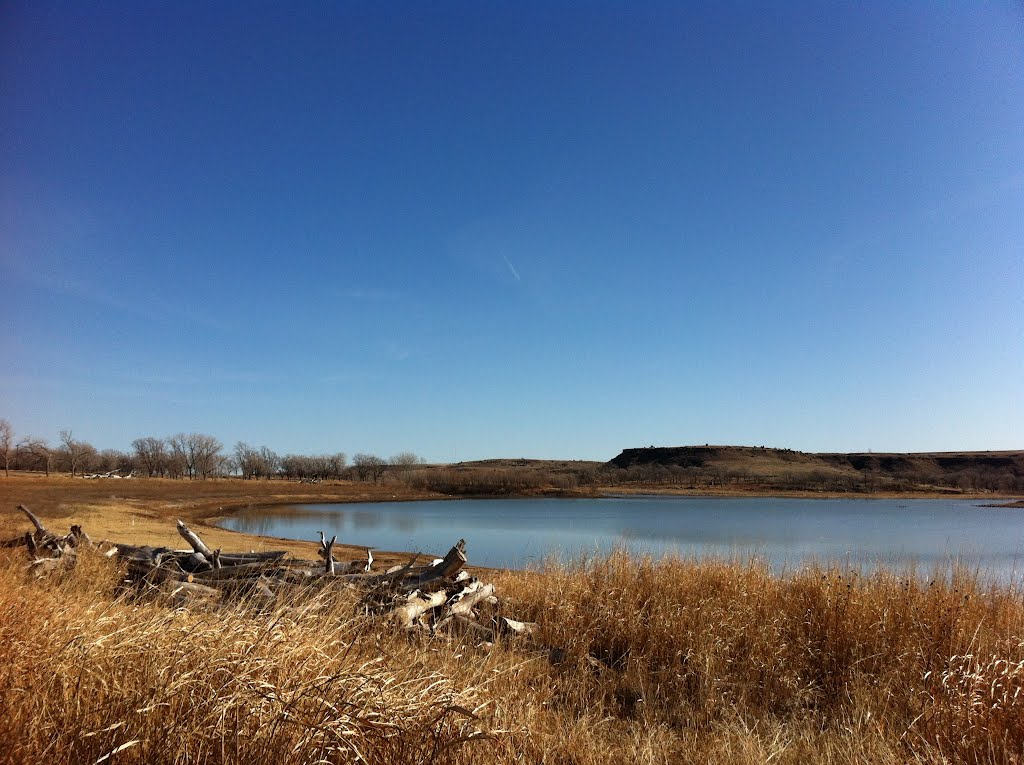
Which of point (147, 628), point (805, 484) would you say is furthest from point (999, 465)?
point (147, 628)

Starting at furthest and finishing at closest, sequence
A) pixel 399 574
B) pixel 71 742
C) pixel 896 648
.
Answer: pixel 399 574 → pixel 896 648 → pixel 71 742

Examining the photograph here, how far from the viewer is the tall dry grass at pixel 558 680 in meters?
3.65

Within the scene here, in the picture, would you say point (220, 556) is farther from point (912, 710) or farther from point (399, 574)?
point (912, 710)

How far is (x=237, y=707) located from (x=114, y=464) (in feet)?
551

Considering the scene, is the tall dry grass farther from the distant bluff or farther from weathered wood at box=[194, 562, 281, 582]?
the distant bluff

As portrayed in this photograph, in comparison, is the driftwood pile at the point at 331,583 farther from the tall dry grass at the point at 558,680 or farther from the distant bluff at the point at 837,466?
the distant bluff at the point at 837,466

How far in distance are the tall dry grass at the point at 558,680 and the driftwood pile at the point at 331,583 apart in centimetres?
52

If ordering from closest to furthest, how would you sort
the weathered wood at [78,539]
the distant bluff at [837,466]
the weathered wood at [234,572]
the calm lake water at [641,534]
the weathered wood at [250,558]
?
the weathered wood at [234,572], the weathered wood at [250,558], the weathered wood at [78,539], the calm lake water at [641,534], the distant bluff at [837,466]

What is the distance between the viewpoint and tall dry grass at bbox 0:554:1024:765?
3646 millimetres

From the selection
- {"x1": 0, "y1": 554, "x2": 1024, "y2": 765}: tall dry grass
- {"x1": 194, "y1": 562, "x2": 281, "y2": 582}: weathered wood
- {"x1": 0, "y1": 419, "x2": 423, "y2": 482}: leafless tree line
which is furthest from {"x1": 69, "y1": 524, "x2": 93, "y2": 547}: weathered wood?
{"x1": 0, "y1": 419, "x2": 423, "y2": 482}: leafless tree line

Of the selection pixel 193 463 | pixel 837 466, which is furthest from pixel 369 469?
pixel 837 466

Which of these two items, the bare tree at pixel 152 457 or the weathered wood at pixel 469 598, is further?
the bare tree at pixel 152 457

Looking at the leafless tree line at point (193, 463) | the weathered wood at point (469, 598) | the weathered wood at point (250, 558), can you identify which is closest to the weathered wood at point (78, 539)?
the weathered wood at point (250, 558)

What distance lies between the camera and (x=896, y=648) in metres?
7.55
